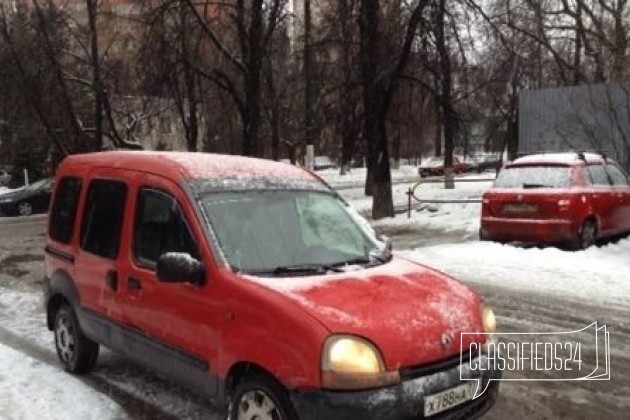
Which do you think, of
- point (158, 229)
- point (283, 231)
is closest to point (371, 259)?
point (283, 231)

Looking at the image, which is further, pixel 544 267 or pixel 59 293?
pixel 544 267

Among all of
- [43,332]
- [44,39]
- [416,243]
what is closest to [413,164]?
[44,39]

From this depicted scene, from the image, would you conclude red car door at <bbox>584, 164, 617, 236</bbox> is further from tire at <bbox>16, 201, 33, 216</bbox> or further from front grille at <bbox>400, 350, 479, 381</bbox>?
tire at <bbox>16, 201, 33, 216</bbox>

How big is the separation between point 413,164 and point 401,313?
69.7m

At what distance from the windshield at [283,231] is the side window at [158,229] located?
0.22m

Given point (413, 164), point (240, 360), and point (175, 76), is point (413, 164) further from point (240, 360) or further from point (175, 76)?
point (240, 360)

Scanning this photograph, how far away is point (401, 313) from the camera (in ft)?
13.6

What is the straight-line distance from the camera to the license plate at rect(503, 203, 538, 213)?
12.4 m

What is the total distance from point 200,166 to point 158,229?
52 cm

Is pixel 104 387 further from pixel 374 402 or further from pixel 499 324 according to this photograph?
pixel 499 324

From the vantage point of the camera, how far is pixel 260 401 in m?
4.22

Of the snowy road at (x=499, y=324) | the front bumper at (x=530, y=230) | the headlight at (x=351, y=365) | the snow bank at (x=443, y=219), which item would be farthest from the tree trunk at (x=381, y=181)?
the headlight at (x=351, y=365)

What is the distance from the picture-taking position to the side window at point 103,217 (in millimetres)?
5625

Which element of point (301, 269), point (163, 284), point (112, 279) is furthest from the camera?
A: point (112, 279)
